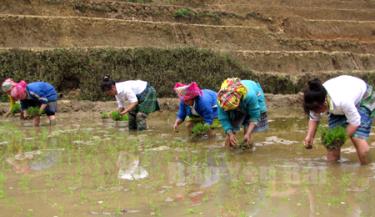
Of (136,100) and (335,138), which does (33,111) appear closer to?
(136,100)

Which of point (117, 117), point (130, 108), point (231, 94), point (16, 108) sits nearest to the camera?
point (231, 94)

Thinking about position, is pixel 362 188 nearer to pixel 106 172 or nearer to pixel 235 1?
pixel 106 172

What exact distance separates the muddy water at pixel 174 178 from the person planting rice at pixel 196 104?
1.28ft

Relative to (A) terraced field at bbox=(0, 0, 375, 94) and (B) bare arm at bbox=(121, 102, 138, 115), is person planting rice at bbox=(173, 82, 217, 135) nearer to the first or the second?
(B) bare arm at bbox=(121, 102, 138, 115)

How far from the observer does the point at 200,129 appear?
349 inches

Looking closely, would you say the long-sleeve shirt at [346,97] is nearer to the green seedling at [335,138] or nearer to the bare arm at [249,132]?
the green seedling at [335,138]

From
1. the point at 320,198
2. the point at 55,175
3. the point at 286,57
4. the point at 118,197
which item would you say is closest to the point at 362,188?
the point at 320,198

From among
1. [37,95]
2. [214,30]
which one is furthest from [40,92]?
[214,30]

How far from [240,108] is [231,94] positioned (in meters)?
0.50

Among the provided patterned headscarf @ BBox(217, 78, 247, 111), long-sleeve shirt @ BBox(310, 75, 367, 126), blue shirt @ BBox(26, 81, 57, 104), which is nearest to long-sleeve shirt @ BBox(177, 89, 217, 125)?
patterned headscarf @ BBox(217, 78, 247, 111)

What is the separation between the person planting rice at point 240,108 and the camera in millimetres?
7289

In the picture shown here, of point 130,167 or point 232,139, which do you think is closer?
point 130,167

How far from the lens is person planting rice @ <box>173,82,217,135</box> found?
8.59m

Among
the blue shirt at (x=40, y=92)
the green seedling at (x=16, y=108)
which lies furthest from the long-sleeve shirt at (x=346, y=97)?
the green seedling at (x=16, y=108)
